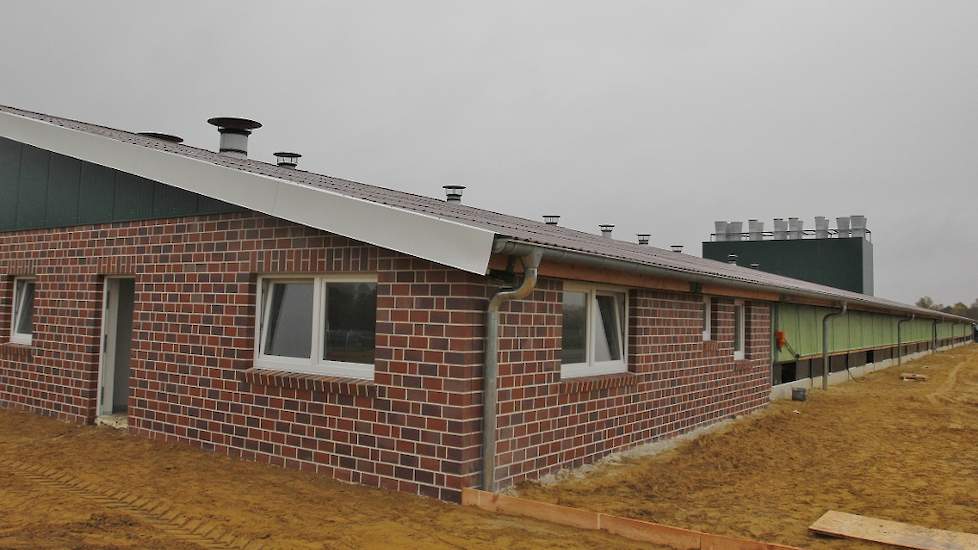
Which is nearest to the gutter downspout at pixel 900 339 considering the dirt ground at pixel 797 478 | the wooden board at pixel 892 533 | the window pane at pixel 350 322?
Answer: the dirt ground at pixel 797 478

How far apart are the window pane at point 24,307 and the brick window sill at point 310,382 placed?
17.2 ft

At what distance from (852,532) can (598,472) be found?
2548 mm

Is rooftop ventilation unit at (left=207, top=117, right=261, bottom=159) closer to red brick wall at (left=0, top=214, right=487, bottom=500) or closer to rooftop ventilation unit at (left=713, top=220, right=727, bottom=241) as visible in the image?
red brick wall at (left=0, top=214, right=487, bottom=500)

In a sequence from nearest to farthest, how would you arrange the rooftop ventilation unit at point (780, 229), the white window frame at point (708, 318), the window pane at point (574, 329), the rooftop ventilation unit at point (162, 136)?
the window pane at point (574, 329) → the white window frame at point (708, 318) → the rooftop ventilation unit at point (162, 136) → the rooftop ventilation unit at point (780, 229)

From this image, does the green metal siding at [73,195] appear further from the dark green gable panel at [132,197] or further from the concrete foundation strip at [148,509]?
the concrete foundation strip at [148,509]

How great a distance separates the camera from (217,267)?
25.6 feet

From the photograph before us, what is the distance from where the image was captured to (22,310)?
10.6 meters

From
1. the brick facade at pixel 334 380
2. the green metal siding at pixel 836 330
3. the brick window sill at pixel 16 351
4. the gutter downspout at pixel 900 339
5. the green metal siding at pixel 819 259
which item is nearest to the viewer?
the brick facade at pixel 334 380

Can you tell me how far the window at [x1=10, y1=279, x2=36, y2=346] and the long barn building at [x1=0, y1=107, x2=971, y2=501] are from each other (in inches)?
1.0

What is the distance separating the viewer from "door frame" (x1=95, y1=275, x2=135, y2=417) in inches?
365

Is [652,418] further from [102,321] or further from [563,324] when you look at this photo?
[102,321]

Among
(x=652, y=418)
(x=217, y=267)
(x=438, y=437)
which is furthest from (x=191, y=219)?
(x=652, y=418)

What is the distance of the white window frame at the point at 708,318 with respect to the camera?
36.6 feet

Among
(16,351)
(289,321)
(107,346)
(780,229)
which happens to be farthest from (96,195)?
(780,229)
